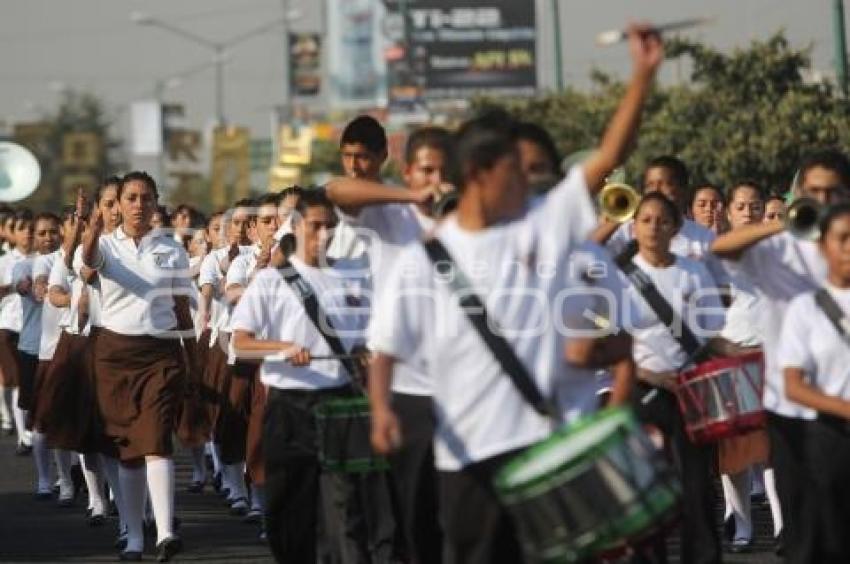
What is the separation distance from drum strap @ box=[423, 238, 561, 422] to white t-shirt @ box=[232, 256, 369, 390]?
337 cm

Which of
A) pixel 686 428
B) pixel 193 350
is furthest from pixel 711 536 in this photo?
pixel 193 350

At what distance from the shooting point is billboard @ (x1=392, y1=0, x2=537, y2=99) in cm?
8800

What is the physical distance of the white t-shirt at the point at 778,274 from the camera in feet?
34.0

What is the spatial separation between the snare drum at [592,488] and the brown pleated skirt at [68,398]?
8.50m

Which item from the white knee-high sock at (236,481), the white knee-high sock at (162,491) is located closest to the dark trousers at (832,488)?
the white knee-high sock at (162,491)

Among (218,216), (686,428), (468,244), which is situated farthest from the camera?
(218,216)

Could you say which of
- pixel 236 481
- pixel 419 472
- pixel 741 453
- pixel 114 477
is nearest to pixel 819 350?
pixel 419 472

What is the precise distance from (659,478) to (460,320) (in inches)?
35.8

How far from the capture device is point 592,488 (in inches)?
314

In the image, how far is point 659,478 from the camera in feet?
26.6

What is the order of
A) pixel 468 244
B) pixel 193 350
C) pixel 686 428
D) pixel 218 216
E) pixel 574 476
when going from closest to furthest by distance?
1. pixel 574 476
2. pixel 468 244
3. pixel 686 428
4. pixel 193 350
5. pixel 218 216

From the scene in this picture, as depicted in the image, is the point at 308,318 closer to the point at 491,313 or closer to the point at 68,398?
the point at 491,313

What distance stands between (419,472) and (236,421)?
22.4ft

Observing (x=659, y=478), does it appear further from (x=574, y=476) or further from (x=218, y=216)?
(x=218, y=216)
